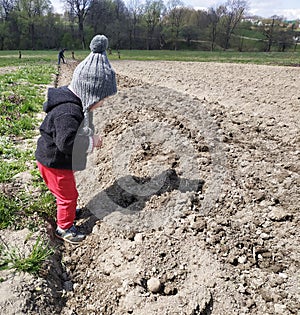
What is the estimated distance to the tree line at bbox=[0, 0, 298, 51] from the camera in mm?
64875

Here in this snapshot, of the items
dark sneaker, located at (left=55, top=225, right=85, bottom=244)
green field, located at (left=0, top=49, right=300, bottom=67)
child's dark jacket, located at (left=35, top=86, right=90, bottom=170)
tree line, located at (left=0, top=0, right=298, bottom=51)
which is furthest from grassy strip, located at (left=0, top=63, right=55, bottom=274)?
tree line, located at (left=0, top=0, right=298, bottom=51)

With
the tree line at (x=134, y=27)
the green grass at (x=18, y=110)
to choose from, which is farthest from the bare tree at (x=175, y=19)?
the green grass at (x=18, y=110)

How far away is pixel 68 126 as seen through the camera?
A: 2918 millimetres

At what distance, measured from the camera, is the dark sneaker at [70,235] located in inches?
136

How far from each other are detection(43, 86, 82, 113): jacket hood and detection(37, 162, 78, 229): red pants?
2.23ft

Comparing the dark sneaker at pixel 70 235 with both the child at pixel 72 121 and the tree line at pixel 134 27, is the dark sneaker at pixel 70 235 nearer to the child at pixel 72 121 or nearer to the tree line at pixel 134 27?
the child at pixel 72 121

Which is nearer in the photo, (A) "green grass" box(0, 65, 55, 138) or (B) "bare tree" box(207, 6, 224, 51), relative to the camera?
(A) "green grass" box(0, 65, 55, 138)

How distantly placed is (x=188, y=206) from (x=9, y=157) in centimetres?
323

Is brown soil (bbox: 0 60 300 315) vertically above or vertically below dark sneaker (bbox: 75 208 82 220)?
above

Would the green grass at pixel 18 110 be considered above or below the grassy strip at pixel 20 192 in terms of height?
above

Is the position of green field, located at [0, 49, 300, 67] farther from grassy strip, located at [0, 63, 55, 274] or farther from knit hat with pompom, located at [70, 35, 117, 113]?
knit hat with pompom, located at [70, 35, 117, 113]

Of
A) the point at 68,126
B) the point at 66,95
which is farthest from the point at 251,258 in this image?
the point at 66,95

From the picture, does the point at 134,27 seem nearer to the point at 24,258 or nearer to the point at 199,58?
the point at 199,58

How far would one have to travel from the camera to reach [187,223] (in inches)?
135
